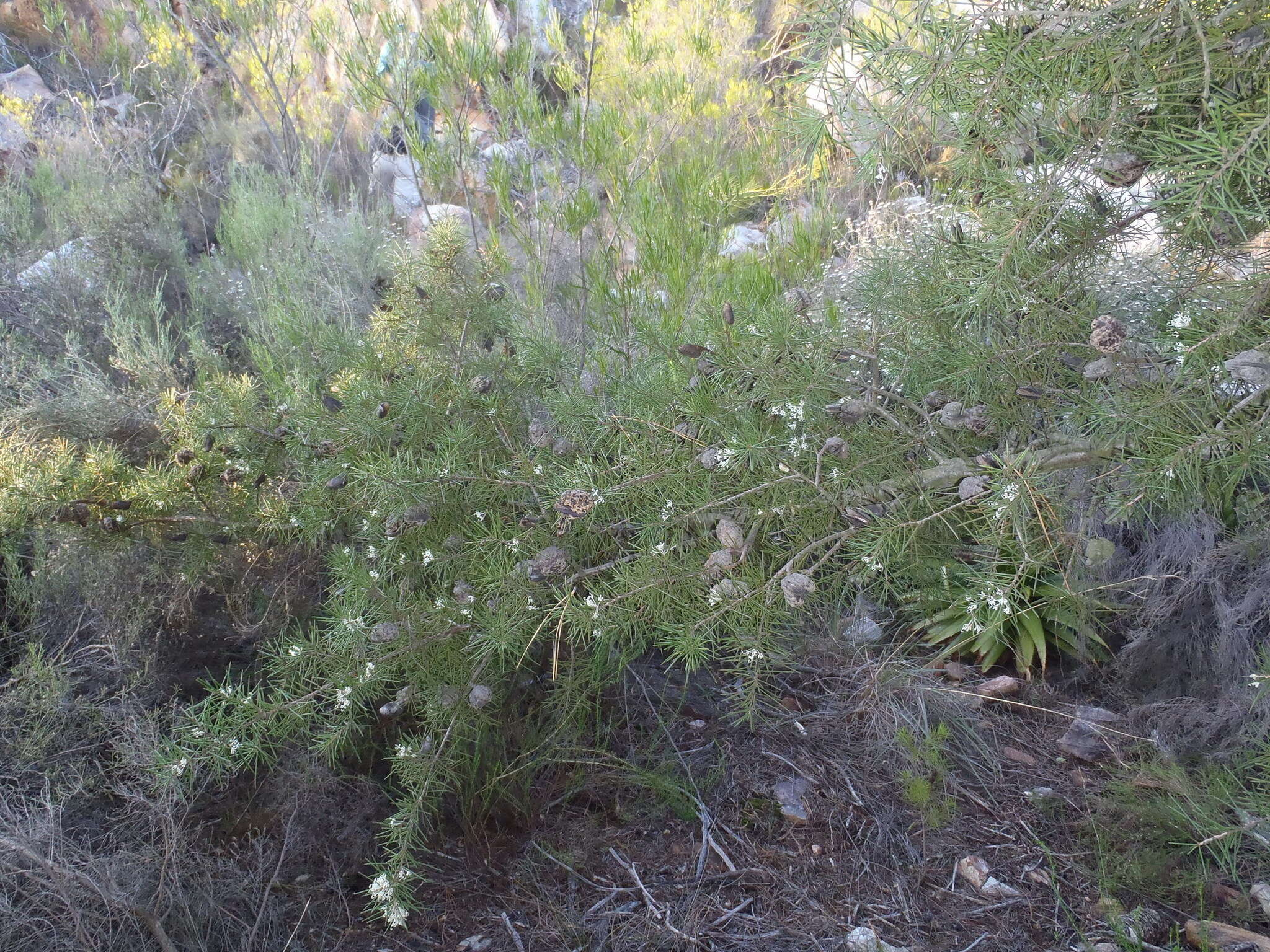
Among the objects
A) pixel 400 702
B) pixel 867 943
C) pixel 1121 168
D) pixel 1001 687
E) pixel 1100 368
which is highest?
pixel 1121 168

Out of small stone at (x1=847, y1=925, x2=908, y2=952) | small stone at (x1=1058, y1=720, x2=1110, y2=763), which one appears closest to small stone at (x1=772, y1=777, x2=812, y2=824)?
small stone at (x1=847, y1=925, x2=908, y2=952)

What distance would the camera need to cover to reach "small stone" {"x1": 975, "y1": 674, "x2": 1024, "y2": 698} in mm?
2711

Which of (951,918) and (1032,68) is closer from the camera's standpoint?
(1032,68)

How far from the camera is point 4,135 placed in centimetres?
844

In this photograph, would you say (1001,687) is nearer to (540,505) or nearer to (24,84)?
(540,505)

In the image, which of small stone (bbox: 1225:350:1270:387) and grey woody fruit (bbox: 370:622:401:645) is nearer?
small stone (bbox: 1225:350:1270:387)

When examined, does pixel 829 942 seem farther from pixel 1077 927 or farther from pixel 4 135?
pixel 4 135

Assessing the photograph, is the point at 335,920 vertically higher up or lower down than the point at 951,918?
higher up

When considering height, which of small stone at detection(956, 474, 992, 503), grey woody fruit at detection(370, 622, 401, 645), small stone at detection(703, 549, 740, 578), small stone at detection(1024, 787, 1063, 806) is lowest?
small stone at detection(1024, 787, 1063, 806)

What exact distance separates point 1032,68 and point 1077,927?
1.68m

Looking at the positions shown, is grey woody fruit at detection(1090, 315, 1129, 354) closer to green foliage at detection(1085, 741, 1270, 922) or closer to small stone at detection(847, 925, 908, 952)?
green foliage at detection(1085, 741, 1270, 922)

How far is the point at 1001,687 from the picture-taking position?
273 centimetres

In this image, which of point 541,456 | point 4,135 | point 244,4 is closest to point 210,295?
point 244,4

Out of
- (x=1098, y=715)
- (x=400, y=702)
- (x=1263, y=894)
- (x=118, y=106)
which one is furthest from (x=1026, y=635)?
(x=118, y=106)
